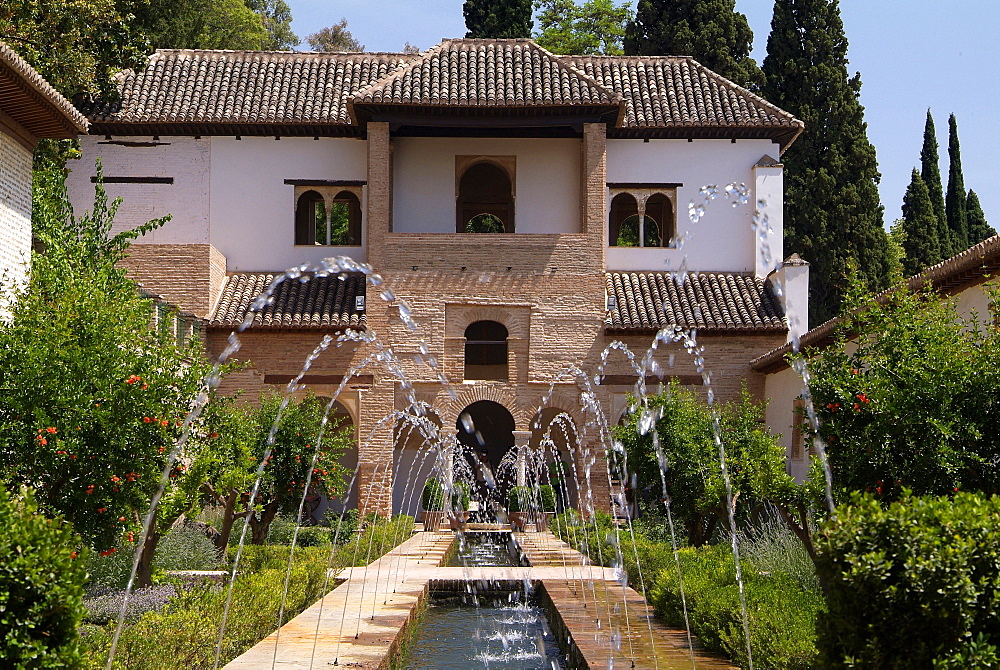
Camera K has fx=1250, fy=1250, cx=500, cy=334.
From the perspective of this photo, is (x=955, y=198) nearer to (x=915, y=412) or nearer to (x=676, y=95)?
(x=676, y=95)

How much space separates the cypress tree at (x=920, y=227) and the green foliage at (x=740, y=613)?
22943 mm

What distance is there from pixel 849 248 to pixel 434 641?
67.9 ft

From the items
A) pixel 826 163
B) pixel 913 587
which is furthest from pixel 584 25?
pixel 913 587

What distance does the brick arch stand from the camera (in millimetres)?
22297

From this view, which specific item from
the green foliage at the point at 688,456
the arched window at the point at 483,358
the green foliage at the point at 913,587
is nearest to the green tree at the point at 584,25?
the arched window at the point at 483,358

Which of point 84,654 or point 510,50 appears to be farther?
point 510,50

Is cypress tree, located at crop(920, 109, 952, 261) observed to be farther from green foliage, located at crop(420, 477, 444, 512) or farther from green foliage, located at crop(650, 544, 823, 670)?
green foliage, located at crop(650, 544, 823, 670)

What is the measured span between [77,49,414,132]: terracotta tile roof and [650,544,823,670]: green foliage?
15043 millimetres

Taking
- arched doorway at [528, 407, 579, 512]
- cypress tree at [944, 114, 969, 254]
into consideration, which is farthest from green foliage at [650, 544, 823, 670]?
cypress tree at [944, 114, 969, 254]

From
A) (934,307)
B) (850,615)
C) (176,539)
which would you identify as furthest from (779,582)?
(176,539)

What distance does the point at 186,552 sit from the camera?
588 inches

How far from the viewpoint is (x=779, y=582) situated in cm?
936

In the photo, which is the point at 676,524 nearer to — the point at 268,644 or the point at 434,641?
the point at 434,641

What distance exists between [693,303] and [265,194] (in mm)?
8205
